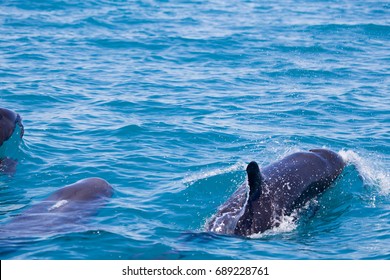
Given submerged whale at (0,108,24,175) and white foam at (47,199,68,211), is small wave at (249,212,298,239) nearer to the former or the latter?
white foam at (47,199,68,211)

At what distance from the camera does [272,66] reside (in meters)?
28.1

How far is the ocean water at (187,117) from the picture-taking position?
13.6m

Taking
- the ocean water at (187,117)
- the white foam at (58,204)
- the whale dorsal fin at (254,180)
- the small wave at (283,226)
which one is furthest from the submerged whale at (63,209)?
the small wave at (283,226)

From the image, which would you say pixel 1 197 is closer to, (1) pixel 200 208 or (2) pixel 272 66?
(1) pixel 200 208

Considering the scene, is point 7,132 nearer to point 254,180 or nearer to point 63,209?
point 63,209

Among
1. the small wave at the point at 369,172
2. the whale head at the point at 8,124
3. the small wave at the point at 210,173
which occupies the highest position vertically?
the whale head at the point at 8,124

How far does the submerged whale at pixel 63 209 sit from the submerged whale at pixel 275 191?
2637 millimetres

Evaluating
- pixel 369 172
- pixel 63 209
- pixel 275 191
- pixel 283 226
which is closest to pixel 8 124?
pixel 63 209

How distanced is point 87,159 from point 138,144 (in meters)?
1.79

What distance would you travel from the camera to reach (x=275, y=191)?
558 inches

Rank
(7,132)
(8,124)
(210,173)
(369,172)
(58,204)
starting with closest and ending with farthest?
(58,204), (369,172), (210,173), (7,132), (8,124)

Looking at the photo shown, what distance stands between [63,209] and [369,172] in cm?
737

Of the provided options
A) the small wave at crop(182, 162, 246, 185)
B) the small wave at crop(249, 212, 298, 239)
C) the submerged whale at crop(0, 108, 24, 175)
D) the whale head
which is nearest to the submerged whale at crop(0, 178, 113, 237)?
the small wave at crop(182, 162, 246, 185)

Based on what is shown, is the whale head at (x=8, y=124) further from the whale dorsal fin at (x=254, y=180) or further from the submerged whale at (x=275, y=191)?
the whale dorsal fin at (x=254, y=180)
